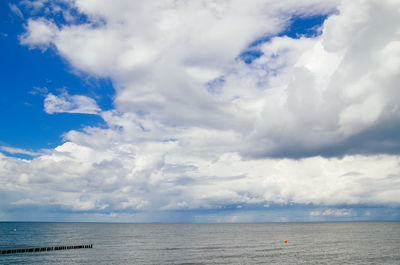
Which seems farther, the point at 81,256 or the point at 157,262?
the point at 81,256

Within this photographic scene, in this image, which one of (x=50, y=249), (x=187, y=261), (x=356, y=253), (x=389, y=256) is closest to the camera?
(x=187, y=261)

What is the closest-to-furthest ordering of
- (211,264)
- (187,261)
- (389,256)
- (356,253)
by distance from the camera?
(211,264) < (187,261) < (389,256) < (356,253)

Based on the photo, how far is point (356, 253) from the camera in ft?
281

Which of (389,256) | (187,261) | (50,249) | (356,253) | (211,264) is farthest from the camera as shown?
(50,249)

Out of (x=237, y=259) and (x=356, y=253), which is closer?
(x=237, y=259)

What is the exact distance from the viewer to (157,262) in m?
71.6

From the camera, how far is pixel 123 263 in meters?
70.3

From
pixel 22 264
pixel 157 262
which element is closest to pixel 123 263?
pixel 157 262

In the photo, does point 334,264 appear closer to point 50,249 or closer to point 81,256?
point 81,256

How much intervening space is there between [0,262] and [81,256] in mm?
18844

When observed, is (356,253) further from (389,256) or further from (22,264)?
(22,264)

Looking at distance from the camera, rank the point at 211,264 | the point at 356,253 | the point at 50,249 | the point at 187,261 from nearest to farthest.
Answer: the point at 211,264 → the point at 187,261 → the point at 356,253 → the point at 50,249

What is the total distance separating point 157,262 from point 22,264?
3261cm

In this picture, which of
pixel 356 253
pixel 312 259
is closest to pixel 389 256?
pixel 356 253
